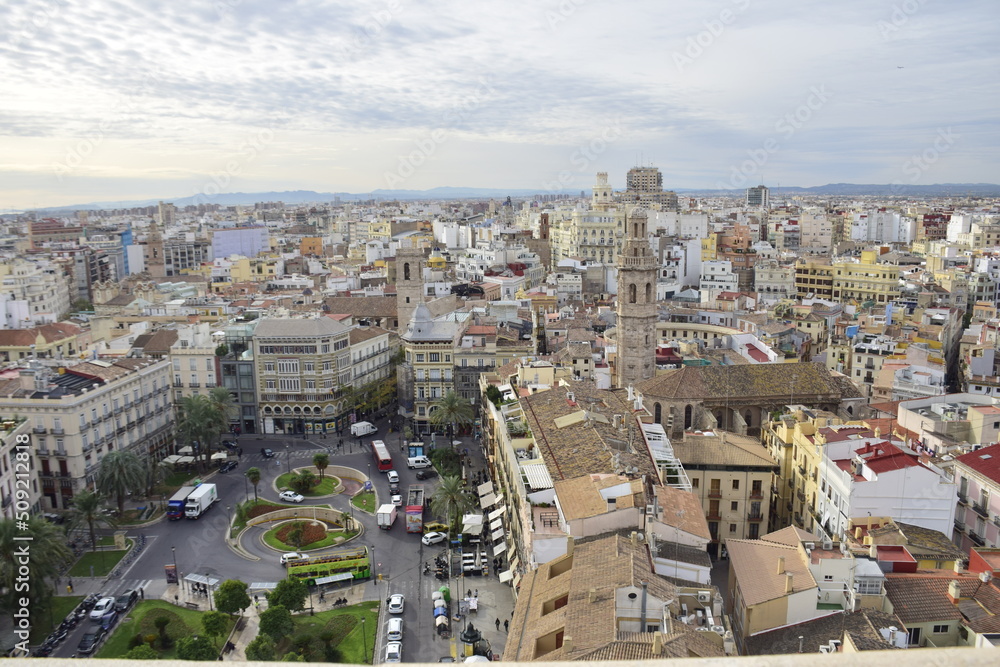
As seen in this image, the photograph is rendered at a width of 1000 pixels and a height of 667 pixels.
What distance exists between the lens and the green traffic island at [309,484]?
48344 millimetres

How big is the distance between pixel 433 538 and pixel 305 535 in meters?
6.86

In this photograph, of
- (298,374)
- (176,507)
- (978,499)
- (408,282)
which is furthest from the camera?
(408,282)

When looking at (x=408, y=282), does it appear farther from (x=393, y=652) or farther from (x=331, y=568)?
(x=393, y=652)

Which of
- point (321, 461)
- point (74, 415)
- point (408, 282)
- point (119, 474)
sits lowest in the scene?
point (321, 461)

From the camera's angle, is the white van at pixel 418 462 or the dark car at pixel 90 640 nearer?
the dark car at pixel 90 640

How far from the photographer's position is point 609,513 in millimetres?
28547

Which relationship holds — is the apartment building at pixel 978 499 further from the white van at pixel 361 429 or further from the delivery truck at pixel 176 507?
the delivery truck at pixel 176 507

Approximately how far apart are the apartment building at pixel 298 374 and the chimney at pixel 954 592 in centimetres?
4544

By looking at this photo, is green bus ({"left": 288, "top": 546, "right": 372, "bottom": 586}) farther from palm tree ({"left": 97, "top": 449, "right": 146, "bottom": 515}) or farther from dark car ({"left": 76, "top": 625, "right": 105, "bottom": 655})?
palm tree ({"left": 97, "top": 449, "right": 146, "bottom": 515})

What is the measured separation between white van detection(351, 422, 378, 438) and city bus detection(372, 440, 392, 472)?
156 inches

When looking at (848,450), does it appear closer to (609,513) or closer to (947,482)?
(947,482)

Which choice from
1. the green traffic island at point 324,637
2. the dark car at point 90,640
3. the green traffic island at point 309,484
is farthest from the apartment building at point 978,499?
the dark car at point 90,640

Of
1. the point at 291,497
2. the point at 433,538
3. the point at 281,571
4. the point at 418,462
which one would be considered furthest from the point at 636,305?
the point at 281,571

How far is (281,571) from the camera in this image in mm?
38438
